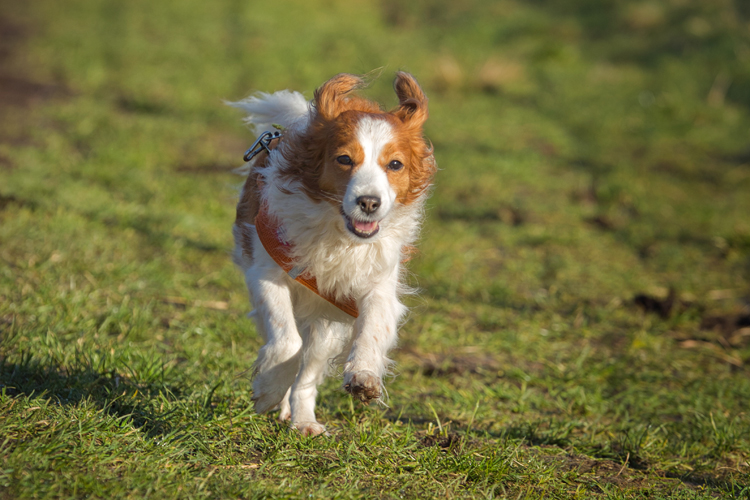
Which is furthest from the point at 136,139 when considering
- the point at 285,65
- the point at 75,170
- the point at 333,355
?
the point at 333,355

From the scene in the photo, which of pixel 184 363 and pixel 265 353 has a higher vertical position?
pixel 265 353

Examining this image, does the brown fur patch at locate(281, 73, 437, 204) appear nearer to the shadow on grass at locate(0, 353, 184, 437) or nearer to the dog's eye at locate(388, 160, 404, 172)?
the dog's eye at locate(388, 160, 404, 172)

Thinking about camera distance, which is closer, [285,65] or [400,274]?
[400,274]

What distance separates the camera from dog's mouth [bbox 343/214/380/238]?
99.5 inches

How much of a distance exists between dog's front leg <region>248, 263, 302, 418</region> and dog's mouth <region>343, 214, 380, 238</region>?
0.41 m

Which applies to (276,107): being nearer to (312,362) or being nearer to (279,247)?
(279,247)

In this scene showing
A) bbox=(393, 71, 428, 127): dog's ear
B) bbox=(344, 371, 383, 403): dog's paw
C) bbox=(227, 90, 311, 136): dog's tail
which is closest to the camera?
bbox=(344, 371, 383, 403): dog's paw

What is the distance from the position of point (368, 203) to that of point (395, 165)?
31 centimetres

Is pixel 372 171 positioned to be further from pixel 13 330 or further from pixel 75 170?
pixel 75 170

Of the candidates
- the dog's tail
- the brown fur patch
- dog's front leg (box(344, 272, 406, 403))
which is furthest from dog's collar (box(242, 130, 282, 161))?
dog's front leg (box(344, 272, 406, 403))

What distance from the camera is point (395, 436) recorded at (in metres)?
2.85

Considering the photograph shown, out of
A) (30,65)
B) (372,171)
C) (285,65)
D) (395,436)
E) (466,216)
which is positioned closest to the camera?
(372,171)

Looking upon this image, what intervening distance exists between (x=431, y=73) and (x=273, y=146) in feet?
27.8

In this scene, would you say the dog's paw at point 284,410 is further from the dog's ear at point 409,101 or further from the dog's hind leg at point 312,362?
the dog's ear at point 409,101
